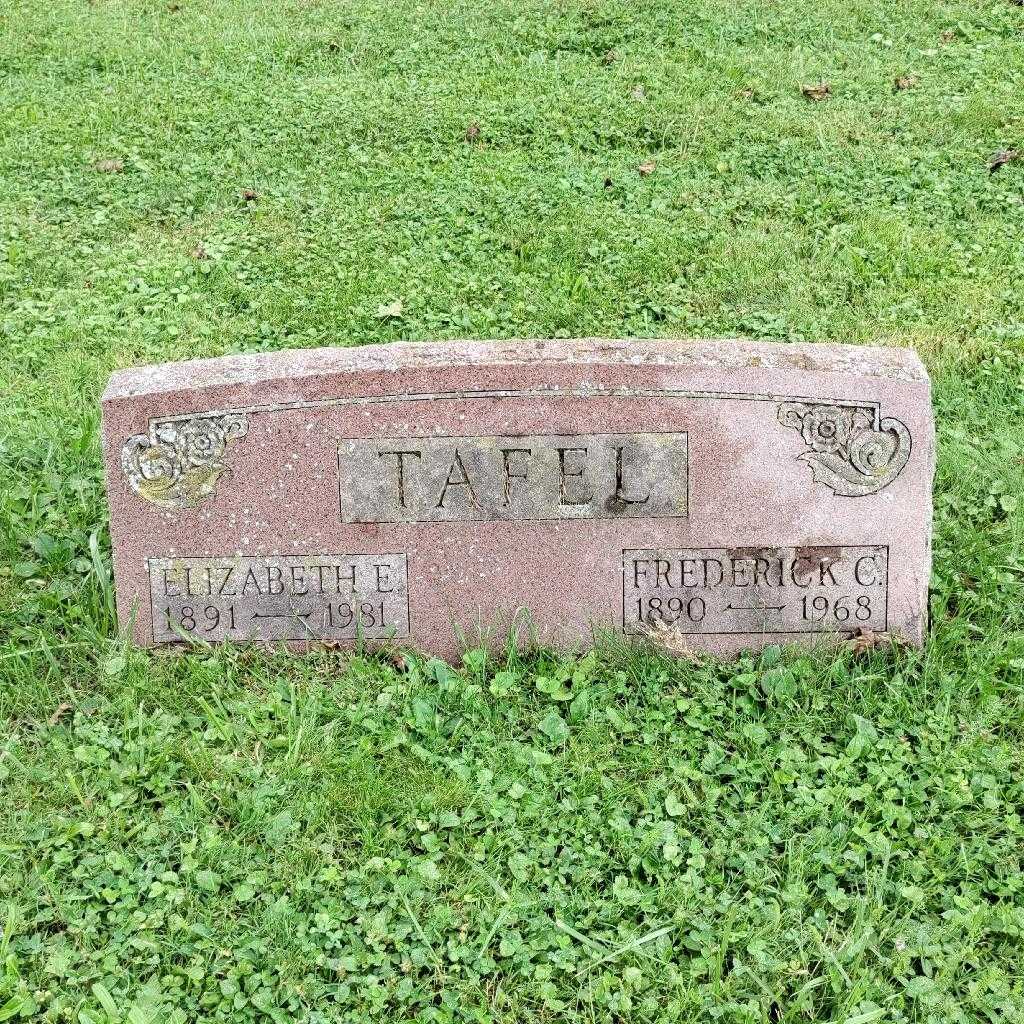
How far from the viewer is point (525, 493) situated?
149 inches

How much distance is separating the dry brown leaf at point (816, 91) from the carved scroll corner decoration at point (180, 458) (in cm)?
536

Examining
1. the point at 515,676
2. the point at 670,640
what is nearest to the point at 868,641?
the point at 670,640

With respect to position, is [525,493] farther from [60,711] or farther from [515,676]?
[60,711]

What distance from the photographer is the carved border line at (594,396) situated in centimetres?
369

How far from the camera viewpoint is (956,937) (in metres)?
2.97

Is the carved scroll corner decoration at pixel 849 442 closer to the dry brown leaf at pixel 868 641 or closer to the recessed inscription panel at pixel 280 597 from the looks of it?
the dry brown leaf at pixel 868 641

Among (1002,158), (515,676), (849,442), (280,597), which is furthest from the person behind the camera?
(1002,158)

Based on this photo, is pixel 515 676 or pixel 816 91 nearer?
pixel 515 676

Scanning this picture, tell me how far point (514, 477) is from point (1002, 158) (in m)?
4.65

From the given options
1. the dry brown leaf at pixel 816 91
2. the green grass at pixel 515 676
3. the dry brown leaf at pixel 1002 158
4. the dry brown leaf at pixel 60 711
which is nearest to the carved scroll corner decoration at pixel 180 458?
the green grass at pixel 515 676

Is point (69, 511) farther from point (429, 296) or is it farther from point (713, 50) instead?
point (713, 50)

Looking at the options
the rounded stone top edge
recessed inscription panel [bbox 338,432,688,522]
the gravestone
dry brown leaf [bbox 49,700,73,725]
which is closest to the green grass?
dry brown leaf [bbox 49,700,73,725]

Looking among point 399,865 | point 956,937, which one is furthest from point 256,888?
point 956,937

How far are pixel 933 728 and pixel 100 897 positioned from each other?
2371 mm
